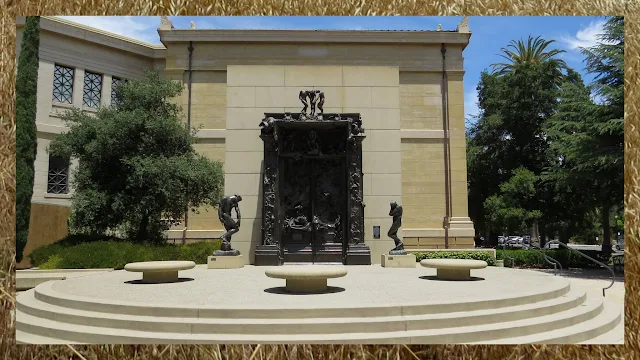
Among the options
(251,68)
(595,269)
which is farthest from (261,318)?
(595,269)

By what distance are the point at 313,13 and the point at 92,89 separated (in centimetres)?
2549

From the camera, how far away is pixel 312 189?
1628 cm

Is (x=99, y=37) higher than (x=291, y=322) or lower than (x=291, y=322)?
higher

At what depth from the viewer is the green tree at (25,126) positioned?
18.7m

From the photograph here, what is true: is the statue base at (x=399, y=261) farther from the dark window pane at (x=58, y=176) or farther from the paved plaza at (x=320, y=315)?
the dark window pane at (x=58, y=176)

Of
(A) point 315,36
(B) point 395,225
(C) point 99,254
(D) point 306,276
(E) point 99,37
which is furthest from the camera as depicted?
(E) point 99,37

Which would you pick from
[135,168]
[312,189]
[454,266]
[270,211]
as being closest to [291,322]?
[454,266]

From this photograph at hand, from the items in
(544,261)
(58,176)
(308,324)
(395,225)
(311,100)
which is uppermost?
(311,100)

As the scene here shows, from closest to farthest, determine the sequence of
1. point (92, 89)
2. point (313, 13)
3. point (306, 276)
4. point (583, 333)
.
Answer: point (313, 13) < point (583, 333) < point (306, 276) < point (92, 89)

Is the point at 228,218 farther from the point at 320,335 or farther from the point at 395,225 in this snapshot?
the point at 320,335

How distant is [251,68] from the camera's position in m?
16.9

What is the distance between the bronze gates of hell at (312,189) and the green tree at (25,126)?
33.3ft

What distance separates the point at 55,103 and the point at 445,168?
76.3 feet

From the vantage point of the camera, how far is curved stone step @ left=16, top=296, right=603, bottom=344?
7.03 m
